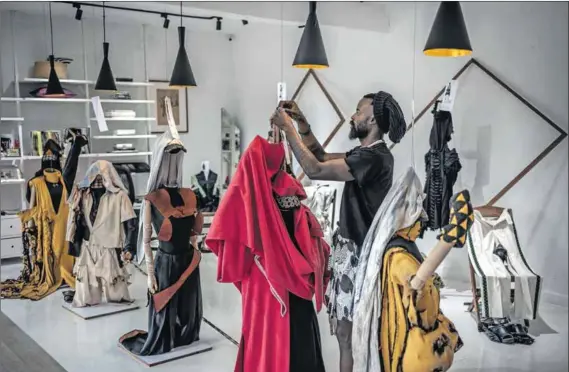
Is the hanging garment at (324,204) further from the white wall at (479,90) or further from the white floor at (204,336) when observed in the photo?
the white floor at (204,336)

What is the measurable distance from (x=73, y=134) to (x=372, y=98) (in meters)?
1.82

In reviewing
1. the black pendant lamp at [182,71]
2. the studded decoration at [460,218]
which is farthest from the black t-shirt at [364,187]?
the black pendant lamp at [182,71]

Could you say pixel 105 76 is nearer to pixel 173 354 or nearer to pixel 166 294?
pixel 166 294

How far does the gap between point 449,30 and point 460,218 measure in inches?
32.6

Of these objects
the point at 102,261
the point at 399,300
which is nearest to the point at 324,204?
the point at 102,261

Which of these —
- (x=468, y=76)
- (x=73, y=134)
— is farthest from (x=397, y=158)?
(x=73, y=134)

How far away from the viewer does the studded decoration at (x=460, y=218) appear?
1.77 metres

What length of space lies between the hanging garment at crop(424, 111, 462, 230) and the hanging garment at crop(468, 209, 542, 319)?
0.32 metres

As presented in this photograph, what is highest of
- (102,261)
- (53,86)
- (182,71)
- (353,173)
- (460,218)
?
(182,71)

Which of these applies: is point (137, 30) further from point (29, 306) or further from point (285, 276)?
point (29, 306)

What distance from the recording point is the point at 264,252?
226 cm

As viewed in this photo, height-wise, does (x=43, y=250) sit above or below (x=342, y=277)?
below

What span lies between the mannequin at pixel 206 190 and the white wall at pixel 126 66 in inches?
2.2

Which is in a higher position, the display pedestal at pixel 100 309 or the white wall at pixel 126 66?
the white wall at pixel 126 66
